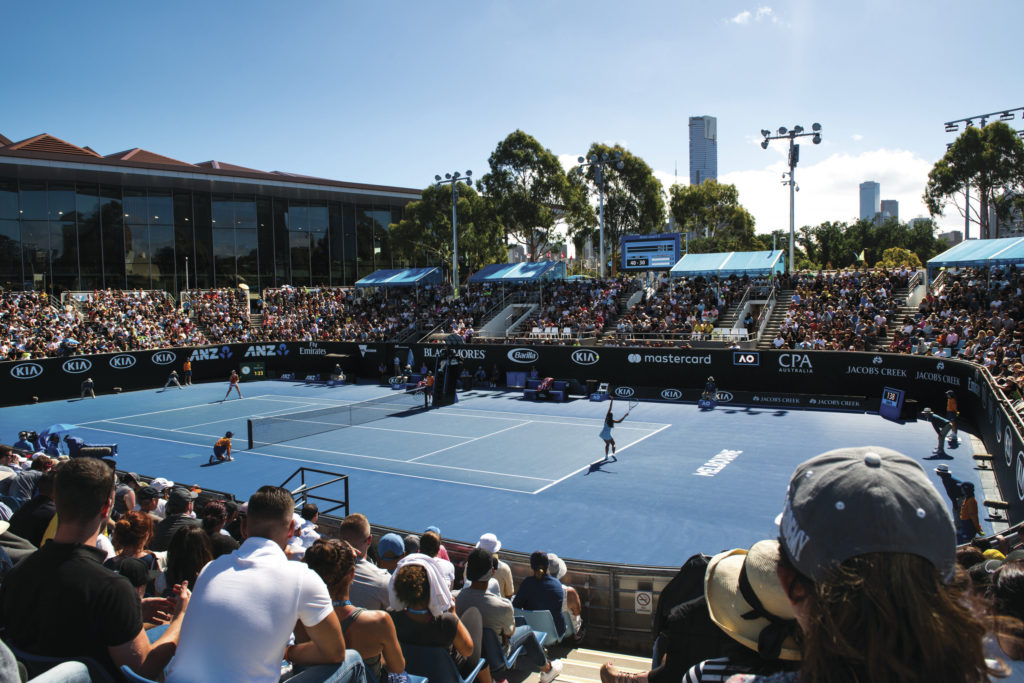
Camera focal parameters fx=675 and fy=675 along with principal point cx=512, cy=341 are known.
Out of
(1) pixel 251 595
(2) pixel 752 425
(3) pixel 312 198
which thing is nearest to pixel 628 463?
(2) pixel 752 425

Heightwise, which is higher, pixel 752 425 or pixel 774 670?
pixel 774 670

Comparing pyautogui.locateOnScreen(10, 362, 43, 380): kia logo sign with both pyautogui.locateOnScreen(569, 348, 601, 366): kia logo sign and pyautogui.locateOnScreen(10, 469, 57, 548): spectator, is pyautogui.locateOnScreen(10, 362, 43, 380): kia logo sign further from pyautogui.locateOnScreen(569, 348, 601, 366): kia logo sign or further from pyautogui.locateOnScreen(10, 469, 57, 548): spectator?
pyautogui.locateOnScreen(10, 469, 57, 548): spectator

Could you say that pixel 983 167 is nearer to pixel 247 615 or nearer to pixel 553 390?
pixel 553 390

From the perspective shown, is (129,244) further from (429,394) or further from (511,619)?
(511,619)

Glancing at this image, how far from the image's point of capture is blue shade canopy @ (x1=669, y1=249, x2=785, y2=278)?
37.7 meters

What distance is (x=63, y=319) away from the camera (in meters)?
40.8

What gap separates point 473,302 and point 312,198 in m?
24.6

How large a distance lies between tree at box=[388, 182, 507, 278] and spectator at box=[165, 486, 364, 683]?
53412mm

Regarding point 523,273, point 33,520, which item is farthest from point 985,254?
point 33,520

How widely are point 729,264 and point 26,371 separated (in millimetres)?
37557

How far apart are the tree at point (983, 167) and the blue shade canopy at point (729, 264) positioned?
25575mm

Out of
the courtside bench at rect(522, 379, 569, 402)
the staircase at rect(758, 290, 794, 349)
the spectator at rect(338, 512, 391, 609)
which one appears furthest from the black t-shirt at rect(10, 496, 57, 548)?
the staircase at rect(758, 290, 794, 349)

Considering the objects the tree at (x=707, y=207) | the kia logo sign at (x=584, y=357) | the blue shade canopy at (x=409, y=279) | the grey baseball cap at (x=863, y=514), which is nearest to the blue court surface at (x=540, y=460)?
the kia logo sign at (x=584, y=357)

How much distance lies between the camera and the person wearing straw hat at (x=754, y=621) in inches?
79.5
